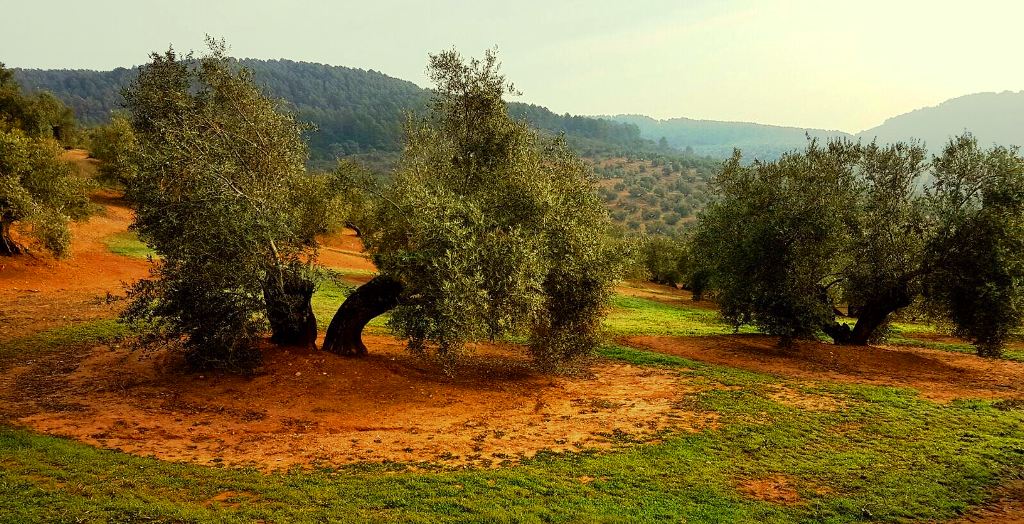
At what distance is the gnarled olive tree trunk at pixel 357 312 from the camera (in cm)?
2086

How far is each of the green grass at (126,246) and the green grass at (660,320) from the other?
3699 centimetres

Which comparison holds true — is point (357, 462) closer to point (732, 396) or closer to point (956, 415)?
point (732, 396)

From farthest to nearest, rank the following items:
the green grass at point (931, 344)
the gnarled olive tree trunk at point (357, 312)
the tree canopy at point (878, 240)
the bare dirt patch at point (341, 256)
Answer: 1. the bare dirt patch at point (341, 256)
2. the green grass at point (931, 344)
3. the tree canopy at point (878, 240)
4. the gnarled olive tree trunk at point (357, 312)

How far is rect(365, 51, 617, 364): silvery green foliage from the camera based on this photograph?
662 inches

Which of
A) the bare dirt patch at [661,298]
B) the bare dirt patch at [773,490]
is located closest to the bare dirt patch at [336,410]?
the bare dirt patch at [773,490]

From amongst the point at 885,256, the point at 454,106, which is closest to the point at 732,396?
the point at 885,256

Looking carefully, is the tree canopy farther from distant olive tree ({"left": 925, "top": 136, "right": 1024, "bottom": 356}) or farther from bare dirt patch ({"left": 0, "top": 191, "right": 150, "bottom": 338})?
bare dirt patch ({"left": 0, "top": 191, "right": 150, "bottom": 338})

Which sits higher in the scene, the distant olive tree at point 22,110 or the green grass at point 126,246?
the distant olive tree at point 22,110

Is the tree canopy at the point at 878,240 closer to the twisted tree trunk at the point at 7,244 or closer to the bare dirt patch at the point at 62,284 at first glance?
the bare dirt patch at the point at 62,284

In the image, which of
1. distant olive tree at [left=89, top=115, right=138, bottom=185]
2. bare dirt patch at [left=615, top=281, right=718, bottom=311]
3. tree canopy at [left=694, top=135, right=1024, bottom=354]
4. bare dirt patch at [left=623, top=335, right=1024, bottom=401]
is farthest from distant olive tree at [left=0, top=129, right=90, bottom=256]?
bare dirt patch at [left=615, top=281, right=718, bottom=311]

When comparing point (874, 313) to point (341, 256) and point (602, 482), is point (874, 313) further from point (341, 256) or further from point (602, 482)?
point (341, 256)

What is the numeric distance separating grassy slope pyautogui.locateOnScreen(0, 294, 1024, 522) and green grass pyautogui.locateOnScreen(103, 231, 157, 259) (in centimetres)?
3569

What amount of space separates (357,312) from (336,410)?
4.84m

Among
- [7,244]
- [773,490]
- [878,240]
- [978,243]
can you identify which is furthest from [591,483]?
[7,244]
